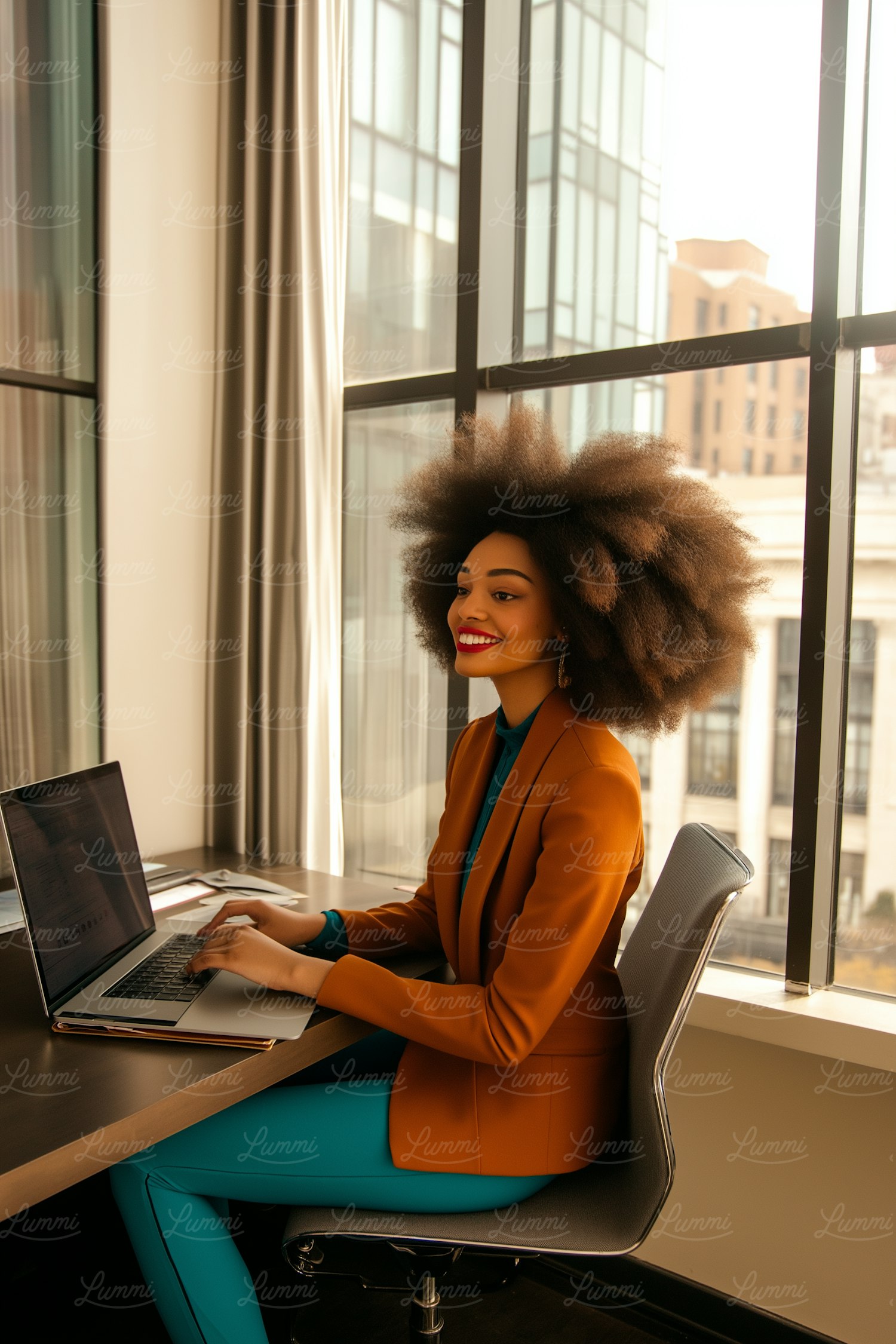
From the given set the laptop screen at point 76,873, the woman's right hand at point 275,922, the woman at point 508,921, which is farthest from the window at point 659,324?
the laptop screen at point 76,873

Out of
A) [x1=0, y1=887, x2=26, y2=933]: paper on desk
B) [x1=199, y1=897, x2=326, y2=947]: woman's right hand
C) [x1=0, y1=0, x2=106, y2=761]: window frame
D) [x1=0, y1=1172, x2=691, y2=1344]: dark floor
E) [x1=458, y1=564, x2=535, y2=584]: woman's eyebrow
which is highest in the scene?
[x1=0, y1=0, x2=106, y2=761]: window frame

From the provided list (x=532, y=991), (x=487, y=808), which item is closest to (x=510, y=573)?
(x=487, y=808)

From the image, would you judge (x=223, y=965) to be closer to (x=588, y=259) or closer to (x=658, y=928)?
(x=658, y=928)

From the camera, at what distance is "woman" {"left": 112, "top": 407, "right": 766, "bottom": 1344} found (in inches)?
52.0

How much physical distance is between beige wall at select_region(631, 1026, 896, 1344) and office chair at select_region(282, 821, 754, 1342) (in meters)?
0.66

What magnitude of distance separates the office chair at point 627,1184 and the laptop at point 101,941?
28 centimetres

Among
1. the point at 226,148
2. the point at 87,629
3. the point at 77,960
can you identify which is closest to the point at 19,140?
the point at 226,148

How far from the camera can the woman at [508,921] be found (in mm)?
1320

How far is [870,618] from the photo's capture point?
1.98m

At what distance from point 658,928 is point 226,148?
7.48 feet

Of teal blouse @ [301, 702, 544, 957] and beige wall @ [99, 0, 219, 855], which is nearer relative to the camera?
teal blouse @ [301, 702, 544, 957]

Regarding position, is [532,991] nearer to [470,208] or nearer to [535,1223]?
[535,1223]

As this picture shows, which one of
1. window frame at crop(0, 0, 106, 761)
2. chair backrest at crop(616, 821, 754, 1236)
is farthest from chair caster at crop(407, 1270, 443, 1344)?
window frame at crop(0, 0, 106, 761)

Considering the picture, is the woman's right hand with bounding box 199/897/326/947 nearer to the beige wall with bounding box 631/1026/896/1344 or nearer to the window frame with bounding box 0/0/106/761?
the beige wall with bounding box 631/1026/896/1344
